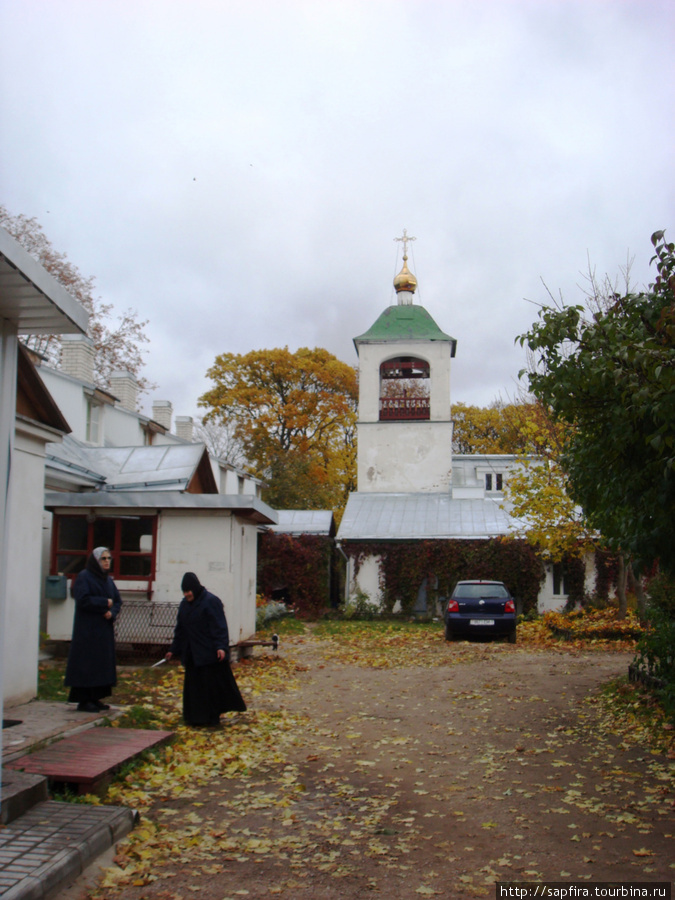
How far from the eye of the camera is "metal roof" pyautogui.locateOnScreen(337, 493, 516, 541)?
27.7m

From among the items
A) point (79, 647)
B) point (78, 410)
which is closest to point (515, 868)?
point (79, 647)

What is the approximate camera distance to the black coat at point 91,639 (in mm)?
8562

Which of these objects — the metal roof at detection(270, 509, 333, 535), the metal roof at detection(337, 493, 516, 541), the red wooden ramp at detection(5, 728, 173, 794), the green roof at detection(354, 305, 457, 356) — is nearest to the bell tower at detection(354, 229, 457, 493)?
the green roof at detection(354, 305, 457, 356)

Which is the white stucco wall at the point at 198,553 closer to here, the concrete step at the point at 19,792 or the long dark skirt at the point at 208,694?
the long dark skirt at the point at 208,694

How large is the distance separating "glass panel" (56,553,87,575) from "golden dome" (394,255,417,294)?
26860 mm

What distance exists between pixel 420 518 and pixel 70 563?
55.6 ft

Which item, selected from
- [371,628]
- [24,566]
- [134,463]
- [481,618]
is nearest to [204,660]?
[24,566]

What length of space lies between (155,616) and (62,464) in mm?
3816

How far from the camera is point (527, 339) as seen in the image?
25.8 feet

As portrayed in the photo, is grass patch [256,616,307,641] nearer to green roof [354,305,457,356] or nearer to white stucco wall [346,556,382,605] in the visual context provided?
white stucco wall [346,556,382,605]

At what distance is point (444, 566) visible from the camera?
88.3 ft

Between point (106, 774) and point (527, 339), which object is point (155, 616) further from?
point (527, 339)

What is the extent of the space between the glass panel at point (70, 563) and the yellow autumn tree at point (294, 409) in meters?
23.6

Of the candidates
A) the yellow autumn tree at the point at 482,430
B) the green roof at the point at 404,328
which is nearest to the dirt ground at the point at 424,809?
the green roof at the point at 404,328
